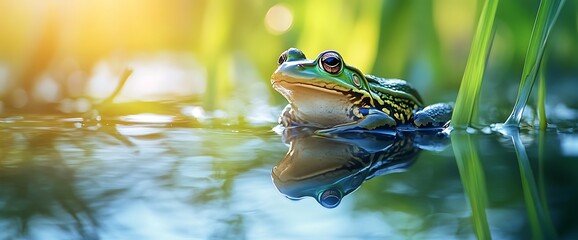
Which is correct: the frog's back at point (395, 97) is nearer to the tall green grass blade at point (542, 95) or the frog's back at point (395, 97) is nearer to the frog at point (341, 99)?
the frog at point (341, 99)

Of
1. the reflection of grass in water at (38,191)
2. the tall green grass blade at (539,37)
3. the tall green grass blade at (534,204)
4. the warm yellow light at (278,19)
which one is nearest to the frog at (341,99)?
the tall green grass blade at (539,37)

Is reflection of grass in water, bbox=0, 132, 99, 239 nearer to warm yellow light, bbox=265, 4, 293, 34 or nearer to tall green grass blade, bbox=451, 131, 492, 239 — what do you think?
tall green grass blade, bbox=451, 131, 492, 239

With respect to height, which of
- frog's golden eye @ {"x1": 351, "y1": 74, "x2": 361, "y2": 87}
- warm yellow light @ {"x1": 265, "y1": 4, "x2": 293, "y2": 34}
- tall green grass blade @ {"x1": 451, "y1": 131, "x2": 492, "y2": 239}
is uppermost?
warm yellow light @ {"x1": 265, "y1": 4, "x2": 293, "y2": 34}

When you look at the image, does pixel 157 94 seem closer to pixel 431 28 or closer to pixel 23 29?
pixel 23 29

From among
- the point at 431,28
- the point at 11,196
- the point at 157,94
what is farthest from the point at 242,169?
the point at 157,94

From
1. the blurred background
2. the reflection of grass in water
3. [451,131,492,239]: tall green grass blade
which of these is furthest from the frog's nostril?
the blurred background

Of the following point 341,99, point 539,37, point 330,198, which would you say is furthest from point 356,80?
point 330,198
